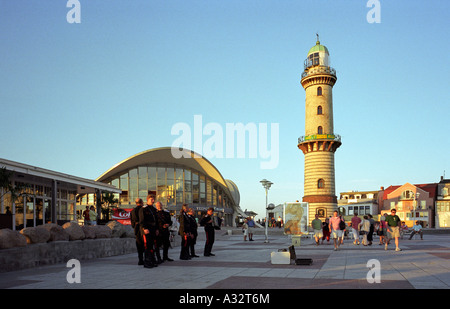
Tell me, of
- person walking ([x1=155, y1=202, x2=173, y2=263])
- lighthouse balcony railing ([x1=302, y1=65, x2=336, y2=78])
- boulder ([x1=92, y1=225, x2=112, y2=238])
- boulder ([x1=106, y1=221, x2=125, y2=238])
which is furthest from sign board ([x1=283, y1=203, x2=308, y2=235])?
lighthouse balcony railing ([x1=302, y1=65, x2=336, y2=78])

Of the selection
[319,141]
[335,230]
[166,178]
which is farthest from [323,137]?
[335,230]

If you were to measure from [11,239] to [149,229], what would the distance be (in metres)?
3.35

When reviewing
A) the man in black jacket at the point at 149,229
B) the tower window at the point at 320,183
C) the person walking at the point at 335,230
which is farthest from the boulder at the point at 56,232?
the tower window at the point at 320,183

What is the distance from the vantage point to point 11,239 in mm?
10586

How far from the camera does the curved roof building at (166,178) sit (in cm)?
5297

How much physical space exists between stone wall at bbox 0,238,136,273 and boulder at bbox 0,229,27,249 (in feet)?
0.37

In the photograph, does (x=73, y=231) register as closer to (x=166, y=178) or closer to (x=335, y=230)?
(x=335, y=230)

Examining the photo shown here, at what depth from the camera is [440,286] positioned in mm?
7469

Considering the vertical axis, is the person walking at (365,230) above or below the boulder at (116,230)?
below

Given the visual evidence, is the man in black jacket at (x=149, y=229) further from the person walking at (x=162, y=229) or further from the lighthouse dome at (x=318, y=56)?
the lighthouse dome at (x=318, y=56)

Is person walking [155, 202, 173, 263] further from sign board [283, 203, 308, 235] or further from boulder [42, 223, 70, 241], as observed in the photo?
sign board [283, 203, 308, 235]

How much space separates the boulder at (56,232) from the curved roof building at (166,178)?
1513 inches

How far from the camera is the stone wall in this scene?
1045 cm
